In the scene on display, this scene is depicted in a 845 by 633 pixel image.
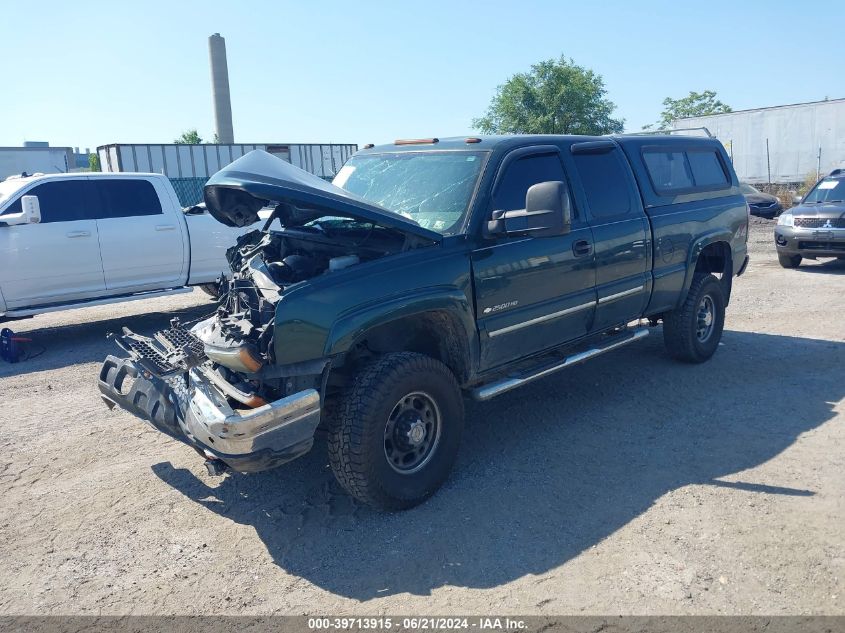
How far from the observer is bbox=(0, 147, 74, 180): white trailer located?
168 ft

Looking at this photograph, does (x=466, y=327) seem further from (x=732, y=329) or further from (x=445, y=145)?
(x=732, y=329)

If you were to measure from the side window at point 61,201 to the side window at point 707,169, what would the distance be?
7.15 metres

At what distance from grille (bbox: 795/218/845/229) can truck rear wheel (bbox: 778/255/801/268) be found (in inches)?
23.5

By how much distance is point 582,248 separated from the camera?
17.3 ft

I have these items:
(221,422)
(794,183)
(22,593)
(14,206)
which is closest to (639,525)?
(221,422)

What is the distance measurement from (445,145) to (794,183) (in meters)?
30.6

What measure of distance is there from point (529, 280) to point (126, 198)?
6.67 metres

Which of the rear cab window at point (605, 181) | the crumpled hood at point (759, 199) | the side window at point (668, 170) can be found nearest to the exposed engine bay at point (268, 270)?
the rear cab window at point (605, 181)

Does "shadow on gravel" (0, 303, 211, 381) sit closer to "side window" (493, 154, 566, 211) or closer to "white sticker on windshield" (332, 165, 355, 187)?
"white sticker on windshield" (332, 165, 355, 187)

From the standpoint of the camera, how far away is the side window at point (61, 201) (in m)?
8.87

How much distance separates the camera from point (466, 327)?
449 centimetres


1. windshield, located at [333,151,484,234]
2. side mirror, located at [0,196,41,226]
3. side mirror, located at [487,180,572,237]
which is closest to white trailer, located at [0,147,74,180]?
side mirror, located at [0,196,41,226]

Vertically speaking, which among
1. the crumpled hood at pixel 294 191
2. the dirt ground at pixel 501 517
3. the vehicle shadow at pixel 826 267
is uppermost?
the crumpled hood at pixel 294 191

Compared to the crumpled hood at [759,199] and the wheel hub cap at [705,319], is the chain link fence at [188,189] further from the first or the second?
the wheel hub cap at [705,319]
